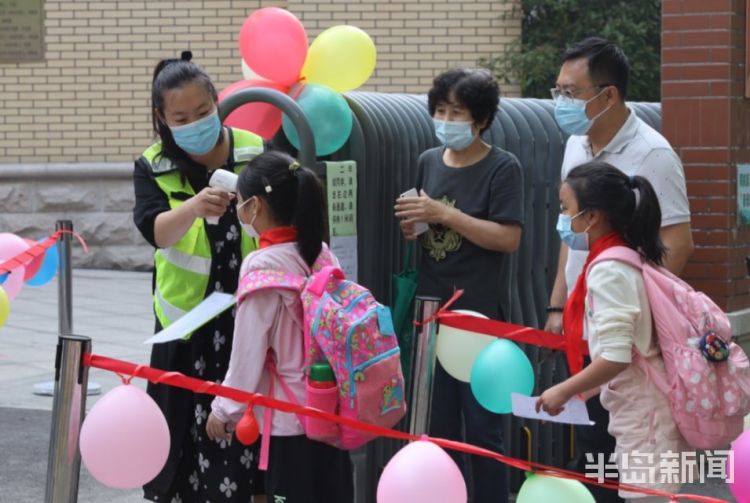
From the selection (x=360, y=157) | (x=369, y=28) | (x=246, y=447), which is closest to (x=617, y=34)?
(x=369, y=28)

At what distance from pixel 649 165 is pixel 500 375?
951 millimetres

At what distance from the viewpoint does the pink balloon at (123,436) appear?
148 inches

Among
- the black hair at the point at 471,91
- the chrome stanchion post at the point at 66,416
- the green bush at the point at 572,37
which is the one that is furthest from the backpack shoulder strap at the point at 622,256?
the green bush at the point at 572,37

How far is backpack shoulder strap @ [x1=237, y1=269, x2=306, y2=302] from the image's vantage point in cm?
389

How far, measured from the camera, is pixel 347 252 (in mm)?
5129

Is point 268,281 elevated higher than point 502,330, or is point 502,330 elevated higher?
point 268,281

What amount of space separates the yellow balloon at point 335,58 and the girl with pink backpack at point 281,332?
1608mm

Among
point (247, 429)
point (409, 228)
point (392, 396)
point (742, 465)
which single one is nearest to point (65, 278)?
point (409, 228)

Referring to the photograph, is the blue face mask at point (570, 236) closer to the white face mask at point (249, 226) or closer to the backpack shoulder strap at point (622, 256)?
the backpack shoulder strap at point (622, 256)

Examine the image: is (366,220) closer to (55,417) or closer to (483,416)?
(483,416)

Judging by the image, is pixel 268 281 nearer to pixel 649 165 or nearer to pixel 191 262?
pixel 191 262

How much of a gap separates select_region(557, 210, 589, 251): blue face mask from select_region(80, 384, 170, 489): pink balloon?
1418 mm

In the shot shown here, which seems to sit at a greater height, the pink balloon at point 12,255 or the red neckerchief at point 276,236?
the red neckerchief at point 276,236

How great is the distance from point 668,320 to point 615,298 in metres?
0.16
